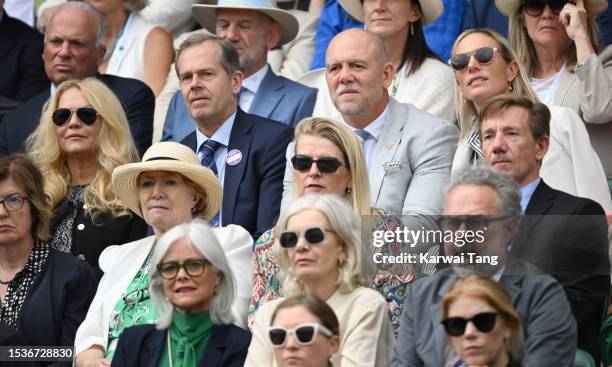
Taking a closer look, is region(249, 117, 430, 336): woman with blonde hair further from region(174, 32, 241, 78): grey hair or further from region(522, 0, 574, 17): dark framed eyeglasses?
region(522, 0, 574, 17): dark framed eyeglasses

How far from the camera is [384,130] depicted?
8148mm

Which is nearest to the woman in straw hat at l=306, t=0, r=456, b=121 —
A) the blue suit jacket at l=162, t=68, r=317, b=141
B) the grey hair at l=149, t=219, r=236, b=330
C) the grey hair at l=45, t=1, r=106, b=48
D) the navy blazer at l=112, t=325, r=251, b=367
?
the blue suit jacket at l=162, t=68, r=317, b=141

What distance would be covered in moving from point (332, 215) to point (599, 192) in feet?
5.68

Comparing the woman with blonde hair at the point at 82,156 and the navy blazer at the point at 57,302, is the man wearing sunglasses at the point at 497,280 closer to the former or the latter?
the navy blazer at the point at 57,302

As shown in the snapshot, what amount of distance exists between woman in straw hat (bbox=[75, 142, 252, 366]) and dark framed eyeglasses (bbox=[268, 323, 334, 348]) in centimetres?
122

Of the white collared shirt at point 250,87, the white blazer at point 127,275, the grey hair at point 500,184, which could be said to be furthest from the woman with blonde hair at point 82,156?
the grey hair at point 500,184

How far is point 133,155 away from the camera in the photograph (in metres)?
8.75

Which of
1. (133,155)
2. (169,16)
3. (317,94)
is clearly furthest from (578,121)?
(169,16)

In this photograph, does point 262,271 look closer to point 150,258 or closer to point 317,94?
point 150,258

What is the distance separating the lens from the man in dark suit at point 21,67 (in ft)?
34.5

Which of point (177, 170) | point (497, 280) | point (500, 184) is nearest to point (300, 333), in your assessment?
point (497, 280)

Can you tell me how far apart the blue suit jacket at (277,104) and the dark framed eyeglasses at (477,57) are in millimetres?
1300

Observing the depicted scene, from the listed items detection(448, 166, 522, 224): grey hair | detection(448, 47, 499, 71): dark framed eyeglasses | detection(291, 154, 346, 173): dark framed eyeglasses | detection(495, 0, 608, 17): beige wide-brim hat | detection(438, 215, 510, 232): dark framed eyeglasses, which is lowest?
detection(438, 215, 510, 232): dark framed eyeglasses

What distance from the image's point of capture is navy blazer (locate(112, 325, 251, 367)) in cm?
655
